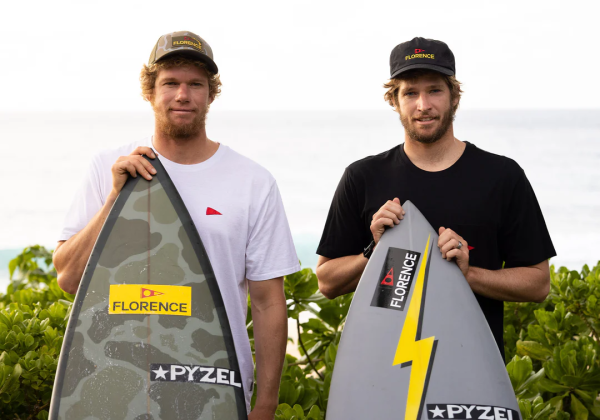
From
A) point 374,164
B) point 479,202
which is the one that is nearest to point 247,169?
point 374,164

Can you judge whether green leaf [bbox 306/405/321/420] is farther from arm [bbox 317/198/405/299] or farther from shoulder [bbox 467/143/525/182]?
shoulder [bbox 467/143/525/182]

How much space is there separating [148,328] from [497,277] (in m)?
1.11

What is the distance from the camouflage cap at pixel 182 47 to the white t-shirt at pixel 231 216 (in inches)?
12.8

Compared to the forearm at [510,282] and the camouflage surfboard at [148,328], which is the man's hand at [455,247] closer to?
the forearm at [510,282]

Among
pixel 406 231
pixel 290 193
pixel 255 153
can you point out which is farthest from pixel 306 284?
pixel 255 153

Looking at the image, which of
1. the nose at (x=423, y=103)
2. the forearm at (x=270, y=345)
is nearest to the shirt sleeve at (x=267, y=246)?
the forearm at (x=270, y=345)

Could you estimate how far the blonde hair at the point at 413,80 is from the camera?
2.09 meters

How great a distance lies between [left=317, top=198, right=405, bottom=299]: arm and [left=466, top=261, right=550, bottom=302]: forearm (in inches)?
12.1

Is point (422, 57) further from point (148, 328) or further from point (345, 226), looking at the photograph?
point (148, 328)

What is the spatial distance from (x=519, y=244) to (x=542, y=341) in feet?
4.11

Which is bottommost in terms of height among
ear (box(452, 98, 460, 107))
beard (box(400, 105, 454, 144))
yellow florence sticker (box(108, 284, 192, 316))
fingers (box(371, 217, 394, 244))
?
yellow florence sticker (box(108, 284, 192, 316))

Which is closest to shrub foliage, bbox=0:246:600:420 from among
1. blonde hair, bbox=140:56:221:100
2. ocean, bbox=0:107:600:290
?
blonde hair, bbox=140:56:221:100

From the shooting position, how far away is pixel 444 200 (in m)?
2.02

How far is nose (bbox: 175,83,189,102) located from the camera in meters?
2.02
